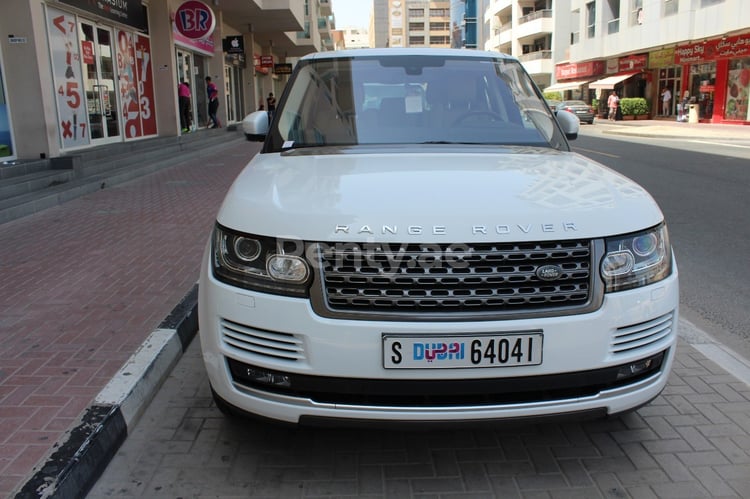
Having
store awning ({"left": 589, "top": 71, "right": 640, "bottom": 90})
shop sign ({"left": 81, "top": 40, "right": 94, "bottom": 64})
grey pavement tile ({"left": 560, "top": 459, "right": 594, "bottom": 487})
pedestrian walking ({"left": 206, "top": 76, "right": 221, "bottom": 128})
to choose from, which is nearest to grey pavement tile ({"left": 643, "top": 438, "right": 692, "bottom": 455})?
grey pavement tile ({"left": 560, "top": 459, "right": 594, "bottom": 487})

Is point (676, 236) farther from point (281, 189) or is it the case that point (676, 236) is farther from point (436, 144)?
point (281, 189)

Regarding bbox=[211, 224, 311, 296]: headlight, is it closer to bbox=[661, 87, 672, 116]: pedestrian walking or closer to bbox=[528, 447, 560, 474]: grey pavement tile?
bbox=[528, 447, 560, 474]: grey pavement tile

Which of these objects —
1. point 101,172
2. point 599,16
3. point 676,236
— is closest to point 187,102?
point 101,172

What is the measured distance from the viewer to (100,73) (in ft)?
46.3

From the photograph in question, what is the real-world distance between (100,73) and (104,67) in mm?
339

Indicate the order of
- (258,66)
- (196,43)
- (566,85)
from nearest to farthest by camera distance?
(196,43) < (258,66) < (566,85)

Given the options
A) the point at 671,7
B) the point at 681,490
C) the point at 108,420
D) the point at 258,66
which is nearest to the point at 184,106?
the point at 258,66

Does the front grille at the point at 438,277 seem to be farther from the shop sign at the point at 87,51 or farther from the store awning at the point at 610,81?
the store awning at the point at 610,81

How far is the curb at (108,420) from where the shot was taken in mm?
2504

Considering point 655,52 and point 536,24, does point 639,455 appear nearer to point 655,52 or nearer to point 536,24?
point 655,52

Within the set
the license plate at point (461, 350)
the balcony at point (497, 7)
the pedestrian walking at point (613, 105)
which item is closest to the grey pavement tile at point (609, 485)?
the license plate at point (461, 350)

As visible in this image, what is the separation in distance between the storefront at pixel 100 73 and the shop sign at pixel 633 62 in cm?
3244

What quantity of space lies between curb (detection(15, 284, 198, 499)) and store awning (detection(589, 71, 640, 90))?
41.4m

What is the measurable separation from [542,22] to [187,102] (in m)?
46.9
